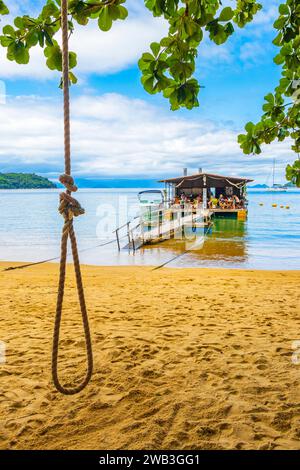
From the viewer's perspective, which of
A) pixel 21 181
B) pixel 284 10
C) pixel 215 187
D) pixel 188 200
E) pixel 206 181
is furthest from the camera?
pixel 21 181

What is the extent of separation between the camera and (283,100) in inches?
129

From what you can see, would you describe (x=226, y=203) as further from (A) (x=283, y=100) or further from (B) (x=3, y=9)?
(B) (x=3, y=9)

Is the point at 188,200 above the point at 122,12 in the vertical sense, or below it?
below

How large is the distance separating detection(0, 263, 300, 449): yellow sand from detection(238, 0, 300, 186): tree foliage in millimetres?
1879

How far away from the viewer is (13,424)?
2414 millimetres

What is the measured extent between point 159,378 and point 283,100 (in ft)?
9.19

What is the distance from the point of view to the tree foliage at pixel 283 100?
8.73ft

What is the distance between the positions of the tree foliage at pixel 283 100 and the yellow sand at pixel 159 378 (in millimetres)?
1879

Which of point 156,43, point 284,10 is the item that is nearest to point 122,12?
point 156,43

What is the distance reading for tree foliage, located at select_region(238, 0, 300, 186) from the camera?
8.73ft

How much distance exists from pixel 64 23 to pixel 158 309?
457 cm

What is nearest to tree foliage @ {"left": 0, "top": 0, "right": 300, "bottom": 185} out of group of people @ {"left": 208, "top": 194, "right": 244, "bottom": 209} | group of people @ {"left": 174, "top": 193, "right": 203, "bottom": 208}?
group of people @ {"left": 174, "top": 193, "right": 203, "bottom": 208}

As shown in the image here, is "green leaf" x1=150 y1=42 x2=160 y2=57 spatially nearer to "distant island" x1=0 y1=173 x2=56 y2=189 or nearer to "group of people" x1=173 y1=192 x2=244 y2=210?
"group of people" x1=173 y1=192 x2=244 y2=210
